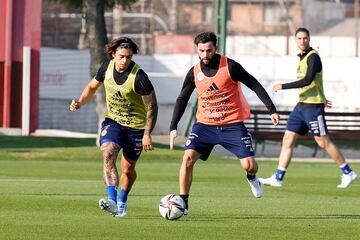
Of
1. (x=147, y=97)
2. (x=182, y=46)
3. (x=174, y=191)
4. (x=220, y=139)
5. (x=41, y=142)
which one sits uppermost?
(x=147, y=97)

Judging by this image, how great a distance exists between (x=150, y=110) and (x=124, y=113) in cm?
35

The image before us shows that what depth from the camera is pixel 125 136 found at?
16.0 metres

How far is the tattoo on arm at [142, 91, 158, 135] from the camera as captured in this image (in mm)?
15727

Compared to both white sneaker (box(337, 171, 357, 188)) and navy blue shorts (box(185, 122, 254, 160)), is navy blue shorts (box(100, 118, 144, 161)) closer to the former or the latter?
navy blue shorts (box(185, 122, 254, 160))

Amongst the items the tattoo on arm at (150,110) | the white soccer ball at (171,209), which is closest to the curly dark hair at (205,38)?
the tattoo on arm at (150,110)

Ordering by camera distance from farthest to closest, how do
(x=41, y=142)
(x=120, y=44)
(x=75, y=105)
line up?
(x=41, y=142), (x=75, y=105), (x=120, y=44)

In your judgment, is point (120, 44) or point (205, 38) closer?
point (205, 38)

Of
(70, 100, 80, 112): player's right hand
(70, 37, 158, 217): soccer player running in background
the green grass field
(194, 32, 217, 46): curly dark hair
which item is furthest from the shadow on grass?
(194, 32, 217, 46): curly dark hair

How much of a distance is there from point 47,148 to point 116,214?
57.7 feet

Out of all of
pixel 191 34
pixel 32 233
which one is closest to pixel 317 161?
pixel 32 233

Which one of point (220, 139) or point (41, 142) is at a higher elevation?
point (220, 139)

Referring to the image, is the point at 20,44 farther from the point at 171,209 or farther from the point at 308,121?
the point at 171,209

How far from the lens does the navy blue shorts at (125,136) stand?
15.9 metres

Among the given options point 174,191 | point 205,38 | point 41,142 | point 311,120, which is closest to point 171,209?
point 205,38
